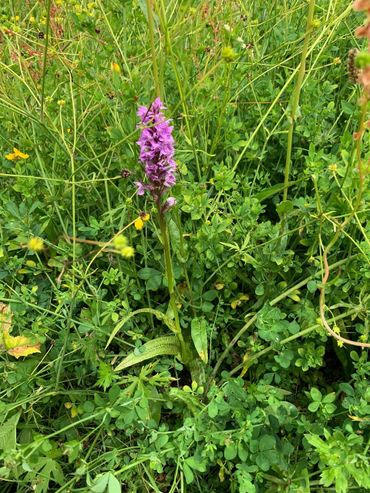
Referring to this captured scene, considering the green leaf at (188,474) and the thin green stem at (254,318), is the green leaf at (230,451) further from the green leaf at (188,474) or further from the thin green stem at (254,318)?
the thin green stem at (254,318)

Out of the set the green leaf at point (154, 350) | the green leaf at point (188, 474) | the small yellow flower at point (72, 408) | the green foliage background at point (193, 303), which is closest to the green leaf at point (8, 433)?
the green foliage background at point (193, 303)

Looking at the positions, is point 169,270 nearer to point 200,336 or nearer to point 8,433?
point 200,336

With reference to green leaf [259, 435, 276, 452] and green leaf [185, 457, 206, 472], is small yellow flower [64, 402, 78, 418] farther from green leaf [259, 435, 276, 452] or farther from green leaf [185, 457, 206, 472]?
green leaf [259, 435, 276, 452]

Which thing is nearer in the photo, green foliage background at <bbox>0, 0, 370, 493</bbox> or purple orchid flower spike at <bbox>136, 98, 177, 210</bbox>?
purple orchid flower spike at <bbox>136, 98, 177, 210</bbox>

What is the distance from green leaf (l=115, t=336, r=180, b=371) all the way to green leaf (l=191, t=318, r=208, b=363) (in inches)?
1.9

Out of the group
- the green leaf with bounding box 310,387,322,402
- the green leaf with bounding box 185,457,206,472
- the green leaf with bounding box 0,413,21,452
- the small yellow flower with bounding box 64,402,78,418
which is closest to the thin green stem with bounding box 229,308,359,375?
the green leaf with bounding box 310,387,322,402

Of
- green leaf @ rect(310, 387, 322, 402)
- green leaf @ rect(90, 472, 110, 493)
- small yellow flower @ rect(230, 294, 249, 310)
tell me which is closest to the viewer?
green leaf @ rect(90, 472, 110, 493)

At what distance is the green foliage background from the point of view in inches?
35.0

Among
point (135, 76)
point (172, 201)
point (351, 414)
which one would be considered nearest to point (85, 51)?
point (135, 76)

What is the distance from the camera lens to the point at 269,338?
0.95m

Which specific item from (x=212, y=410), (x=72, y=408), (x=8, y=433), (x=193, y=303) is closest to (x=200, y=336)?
(x=193, y=303)

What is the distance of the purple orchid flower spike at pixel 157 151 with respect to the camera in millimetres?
784

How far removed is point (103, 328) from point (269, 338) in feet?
1.13

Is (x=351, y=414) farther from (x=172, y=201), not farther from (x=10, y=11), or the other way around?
(x=10, y=11)
